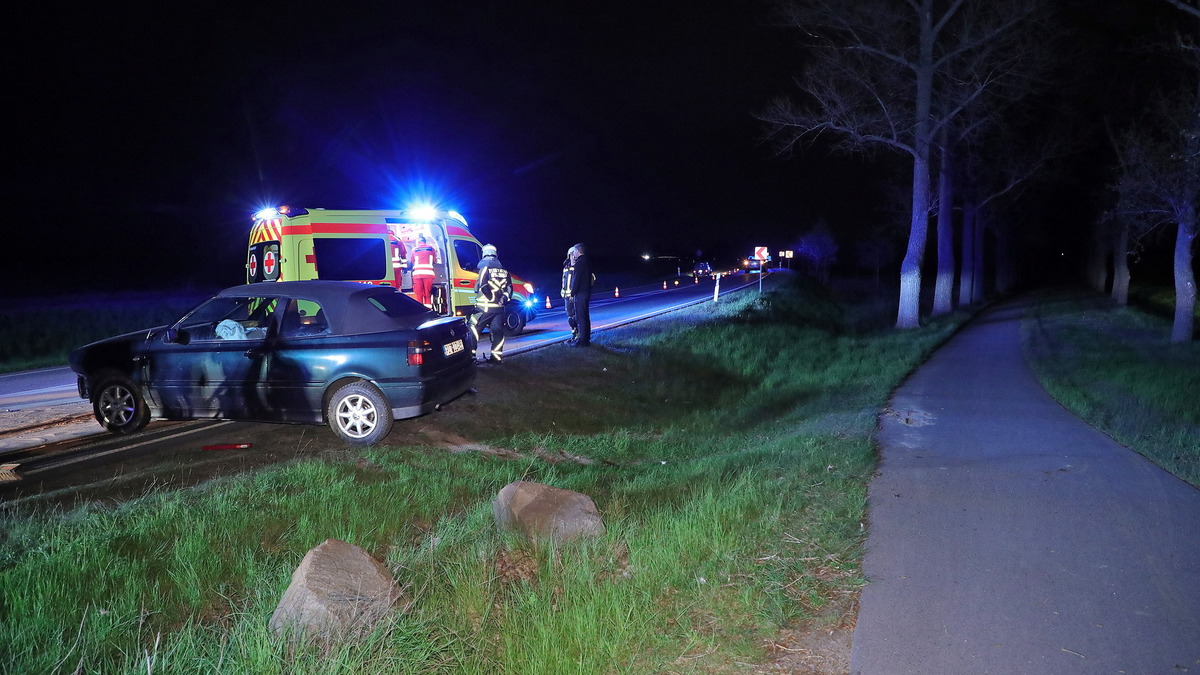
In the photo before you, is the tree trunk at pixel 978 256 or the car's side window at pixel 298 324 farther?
the tree trunk at pixel 978 256

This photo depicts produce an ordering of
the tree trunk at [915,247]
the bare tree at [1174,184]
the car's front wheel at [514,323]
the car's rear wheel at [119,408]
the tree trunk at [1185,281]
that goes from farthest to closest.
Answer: the tree trunk at [915,247] → the tree trunk at [1185,281] → the bare tree at [1174,184] → the car's front wheel at [514,323] → the car's rear wheel at [119,408]

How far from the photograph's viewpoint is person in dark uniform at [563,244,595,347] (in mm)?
13648

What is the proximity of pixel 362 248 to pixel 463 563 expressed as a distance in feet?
34.4

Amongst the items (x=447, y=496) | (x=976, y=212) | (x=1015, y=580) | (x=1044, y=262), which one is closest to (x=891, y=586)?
(x=1015, y=580)

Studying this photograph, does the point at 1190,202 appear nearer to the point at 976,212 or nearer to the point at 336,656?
the point at 976,212

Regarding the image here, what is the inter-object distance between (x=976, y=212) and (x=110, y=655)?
41975 millimetres

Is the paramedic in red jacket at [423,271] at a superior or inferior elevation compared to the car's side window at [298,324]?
superior

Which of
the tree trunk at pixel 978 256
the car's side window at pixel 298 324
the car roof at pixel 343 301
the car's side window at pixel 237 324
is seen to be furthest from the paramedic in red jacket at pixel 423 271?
the tree trunk at pixel 978 256

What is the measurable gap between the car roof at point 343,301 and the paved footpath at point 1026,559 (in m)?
5.27

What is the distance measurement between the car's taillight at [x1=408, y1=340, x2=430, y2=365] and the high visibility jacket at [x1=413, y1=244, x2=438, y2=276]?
680cm

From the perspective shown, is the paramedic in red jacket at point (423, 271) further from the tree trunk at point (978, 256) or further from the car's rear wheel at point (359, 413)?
the tree trunk at point (978, 256)

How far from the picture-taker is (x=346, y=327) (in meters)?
8.00

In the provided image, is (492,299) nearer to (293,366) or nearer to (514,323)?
(293,366)

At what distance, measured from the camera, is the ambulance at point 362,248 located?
1307cm
